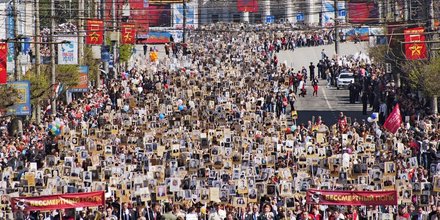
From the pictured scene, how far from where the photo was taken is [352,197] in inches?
1496

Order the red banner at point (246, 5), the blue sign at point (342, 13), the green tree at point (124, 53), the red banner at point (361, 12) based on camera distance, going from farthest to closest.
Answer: the red banner at point (246, 5) < the blue sign at point (342, 13) < the red banner at point (361, 12) < the green tree at point (124, 53)

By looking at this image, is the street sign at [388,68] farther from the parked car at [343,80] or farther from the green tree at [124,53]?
the green tree at [124,53]

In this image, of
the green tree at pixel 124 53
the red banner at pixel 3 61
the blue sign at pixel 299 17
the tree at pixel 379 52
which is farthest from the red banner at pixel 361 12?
the red banner at pixel 3 61

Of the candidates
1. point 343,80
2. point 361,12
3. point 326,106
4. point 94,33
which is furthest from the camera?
point 361,12

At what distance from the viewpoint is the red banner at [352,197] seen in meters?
37.9

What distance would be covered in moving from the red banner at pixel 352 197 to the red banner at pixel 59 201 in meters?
4.51

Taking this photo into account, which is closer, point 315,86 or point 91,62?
point 91,62

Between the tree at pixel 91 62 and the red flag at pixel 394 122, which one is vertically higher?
the tree at pixel 91 62

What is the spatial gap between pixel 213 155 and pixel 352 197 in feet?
28.1

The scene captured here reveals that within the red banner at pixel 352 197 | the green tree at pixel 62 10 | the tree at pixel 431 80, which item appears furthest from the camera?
the green tree at pixel 62 10

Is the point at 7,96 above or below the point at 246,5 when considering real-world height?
below

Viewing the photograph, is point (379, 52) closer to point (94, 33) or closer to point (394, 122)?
point (94, 33)

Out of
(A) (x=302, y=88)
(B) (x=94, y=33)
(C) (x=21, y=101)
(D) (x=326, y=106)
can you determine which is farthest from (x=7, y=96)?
(A) (x=302, y=88)

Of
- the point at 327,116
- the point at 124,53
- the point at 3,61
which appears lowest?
the point at 327,116
